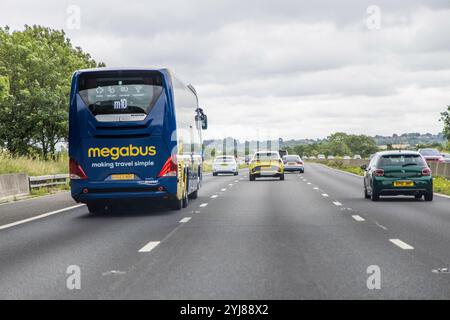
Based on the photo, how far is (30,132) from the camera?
152 feet

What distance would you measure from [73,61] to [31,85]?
5.61 meters

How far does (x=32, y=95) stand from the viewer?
1779 inches

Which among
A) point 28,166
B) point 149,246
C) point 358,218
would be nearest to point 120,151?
point 358,218

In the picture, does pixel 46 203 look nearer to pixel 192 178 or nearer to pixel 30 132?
pixel 192 178

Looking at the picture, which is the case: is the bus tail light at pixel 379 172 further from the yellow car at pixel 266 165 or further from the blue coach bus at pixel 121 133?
the yellow car at pixel 266 165

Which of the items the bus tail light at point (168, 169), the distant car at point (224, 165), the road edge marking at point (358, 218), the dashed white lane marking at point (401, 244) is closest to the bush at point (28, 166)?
the bus tail light at point (168, 169)

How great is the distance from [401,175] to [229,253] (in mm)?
11610

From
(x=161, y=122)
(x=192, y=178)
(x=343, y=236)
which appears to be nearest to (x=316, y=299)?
(x=343, y=236)

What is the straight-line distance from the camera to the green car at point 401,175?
2084cm

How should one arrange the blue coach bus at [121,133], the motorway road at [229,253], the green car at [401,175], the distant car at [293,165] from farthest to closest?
1. the distant car at [293,165]
2. the green car at [401,175]
3. the blue coach bus at [121,133]
4. the motorway road at [229,253]

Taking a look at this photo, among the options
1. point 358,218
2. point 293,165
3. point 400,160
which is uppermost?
point 400,160

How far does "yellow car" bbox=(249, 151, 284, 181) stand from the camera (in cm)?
4006

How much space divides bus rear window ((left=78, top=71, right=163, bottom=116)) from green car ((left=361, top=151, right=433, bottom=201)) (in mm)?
7427

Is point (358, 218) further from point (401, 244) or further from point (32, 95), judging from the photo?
point (32, 95)
